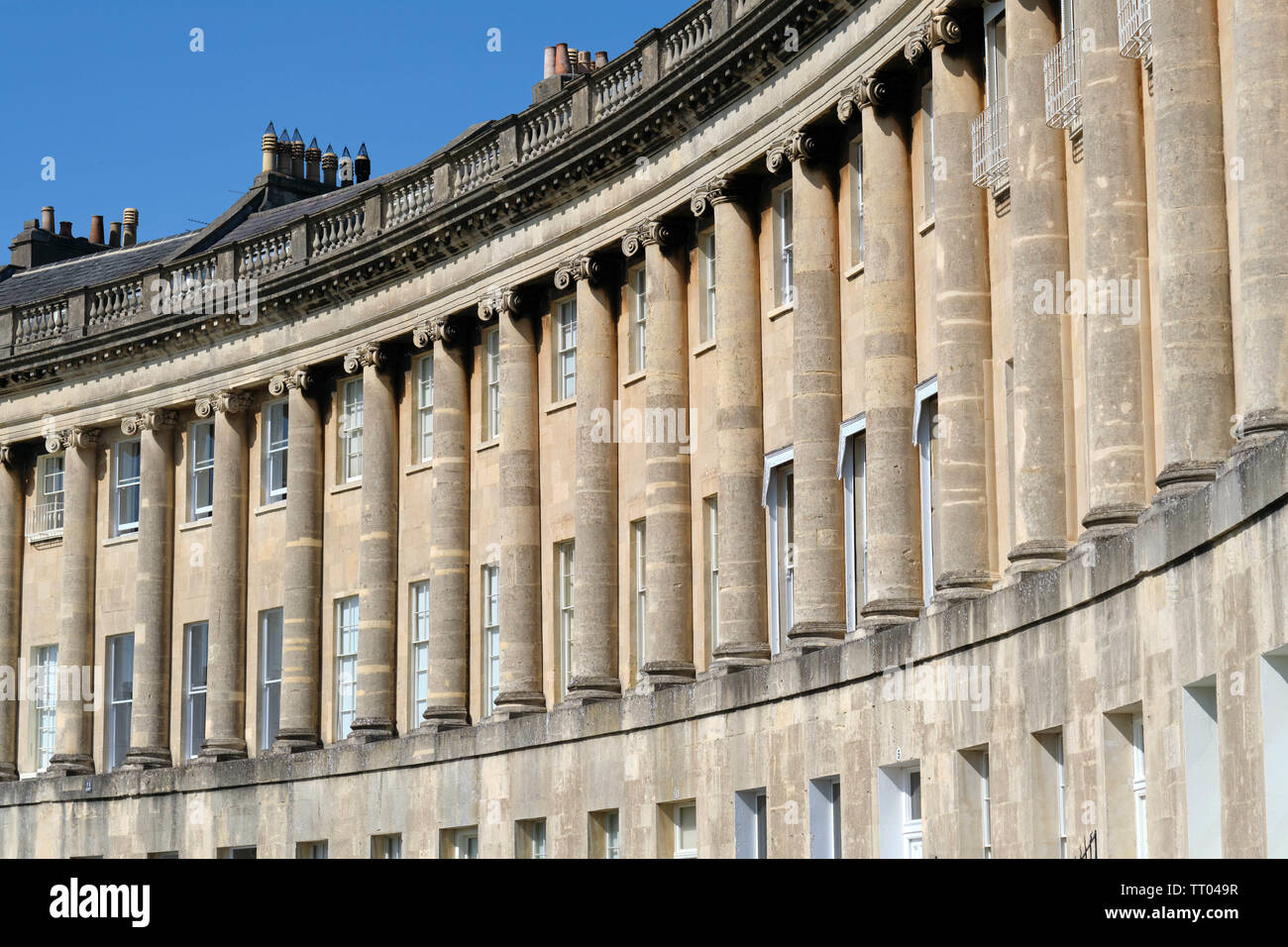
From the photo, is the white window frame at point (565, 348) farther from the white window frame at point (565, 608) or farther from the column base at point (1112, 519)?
the column base at point (1112, 519)

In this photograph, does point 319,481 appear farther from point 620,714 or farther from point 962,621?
point 962,621

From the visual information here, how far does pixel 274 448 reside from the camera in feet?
150

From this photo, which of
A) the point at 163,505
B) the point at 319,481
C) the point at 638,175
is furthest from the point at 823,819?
the point at 163,505

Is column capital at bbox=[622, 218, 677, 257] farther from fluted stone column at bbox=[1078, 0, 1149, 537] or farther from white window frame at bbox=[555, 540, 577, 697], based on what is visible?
fluted stone column at bbox=[1078, 0, 1149, 537]

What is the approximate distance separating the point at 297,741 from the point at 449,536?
5335mm

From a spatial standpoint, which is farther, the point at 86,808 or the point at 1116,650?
the point at 86,808

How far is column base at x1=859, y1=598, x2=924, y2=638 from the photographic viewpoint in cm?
2852

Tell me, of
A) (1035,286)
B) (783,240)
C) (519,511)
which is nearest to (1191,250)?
(1035,286)

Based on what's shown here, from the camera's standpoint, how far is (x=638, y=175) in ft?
120

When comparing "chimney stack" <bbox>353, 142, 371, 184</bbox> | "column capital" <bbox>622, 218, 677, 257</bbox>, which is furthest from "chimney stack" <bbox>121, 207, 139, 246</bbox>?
"column capital" <bbox>622, 218, 677, 257</bbox>

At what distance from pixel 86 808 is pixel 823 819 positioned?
2128 cm
